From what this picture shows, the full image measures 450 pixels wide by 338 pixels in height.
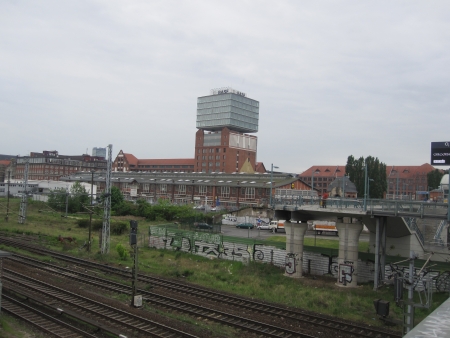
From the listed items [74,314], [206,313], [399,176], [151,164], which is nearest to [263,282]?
[206,313]

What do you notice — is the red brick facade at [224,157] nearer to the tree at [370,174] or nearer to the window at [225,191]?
the window at [225,191]

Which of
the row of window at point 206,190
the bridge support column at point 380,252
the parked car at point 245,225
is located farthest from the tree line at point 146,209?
the bridge support column at point 380,252

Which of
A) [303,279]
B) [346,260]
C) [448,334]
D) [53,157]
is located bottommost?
[303,279]

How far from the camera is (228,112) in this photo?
13988 centimetres

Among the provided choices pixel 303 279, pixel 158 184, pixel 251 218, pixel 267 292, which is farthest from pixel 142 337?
pixel 158 184

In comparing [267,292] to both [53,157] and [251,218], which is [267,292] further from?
[53,157]

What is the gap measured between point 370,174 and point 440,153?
49.0 meters

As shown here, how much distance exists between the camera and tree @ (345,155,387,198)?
234 ft

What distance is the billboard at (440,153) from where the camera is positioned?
24.0m

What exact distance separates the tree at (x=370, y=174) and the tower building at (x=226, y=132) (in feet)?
198

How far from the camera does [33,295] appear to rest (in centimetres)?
2081

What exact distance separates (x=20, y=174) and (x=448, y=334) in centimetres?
16615

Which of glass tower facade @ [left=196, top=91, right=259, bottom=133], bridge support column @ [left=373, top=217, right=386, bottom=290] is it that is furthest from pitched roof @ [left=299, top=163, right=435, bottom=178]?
bridge support column @ [left=373, top=217, right=386, bottom=290]

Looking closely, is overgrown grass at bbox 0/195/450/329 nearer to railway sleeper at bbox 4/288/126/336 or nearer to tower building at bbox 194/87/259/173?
railway sleeper at bbox 4/288/126/336
